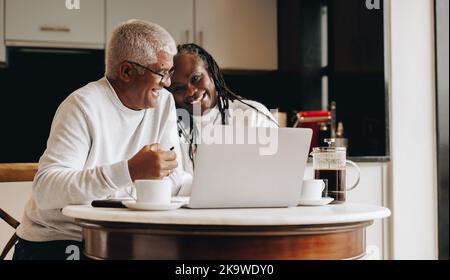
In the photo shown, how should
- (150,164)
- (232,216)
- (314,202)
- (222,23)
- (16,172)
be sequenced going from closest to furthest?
(232,216) → (150,164) → (314,202) → (16,172) → (222,23)

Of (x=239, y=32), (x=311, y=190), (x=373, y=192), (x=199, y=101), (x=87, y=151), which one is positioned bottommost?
(x=373, y=192)

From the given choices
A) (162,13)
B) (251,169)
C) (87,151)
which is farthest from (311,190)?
(162,13)

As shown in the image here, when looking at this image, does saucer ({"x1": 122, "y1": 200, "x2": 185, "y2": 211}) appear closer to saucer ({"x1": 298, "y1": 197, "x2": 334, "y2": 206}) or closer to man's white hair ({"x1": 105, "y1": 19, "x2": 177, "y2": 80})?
saucer ({"x1": 298, "y1": 197, "x2": 334, "y2": 206})

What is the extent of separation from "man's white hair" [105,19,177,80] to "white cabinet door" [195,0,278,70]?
209 centimetres

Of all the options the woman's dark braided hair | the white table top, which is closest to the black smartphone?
the white table top

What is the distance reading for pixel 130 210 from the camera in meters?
1.41

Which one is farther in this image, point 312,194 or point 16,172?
point 16,172

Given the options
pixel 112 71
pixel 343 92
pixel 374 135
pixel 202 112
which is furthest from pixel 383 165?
pixel 112 71

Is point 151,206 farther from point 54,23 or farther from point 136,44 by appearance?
point 54,23

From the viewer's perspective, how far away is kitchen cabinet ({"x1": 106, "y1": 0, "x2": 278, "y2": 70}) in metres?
3.96

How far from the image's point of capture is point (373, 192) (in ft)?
9.80

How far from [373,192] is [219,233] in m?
1.84
